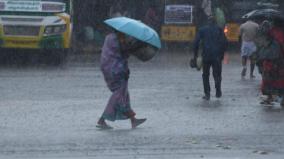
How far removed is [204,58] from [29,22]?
881 cm

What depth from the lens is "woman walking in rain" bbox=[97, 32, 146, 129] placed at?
14695mm

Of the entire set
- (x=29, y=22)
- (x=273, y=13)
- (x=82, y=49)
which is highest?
(x=273, y=13)

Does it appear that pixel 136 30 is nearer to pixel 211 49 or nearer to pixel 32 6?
pixel 211 49

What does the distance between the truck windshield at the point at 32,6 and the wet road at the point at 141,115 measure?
2.31 meters

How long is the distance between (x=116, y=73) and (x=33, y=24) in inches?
517

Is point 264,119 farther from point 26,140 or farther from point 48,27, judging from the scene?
point 48,27

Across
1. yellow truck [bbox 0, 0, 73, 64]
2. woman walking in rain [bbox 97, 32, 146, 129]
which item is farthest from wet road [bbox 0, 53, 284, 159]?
yellow truck [bbox 0, 0, 73, 64]

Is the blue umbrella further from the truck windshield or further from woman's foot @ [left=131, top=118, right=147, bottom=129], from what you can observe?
the truck windshield

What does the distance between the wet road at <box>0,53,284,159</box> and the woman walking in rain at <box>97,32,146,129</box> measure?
279 mm

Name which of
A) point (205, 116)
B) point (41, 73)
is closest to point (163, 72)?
point (41, 73)

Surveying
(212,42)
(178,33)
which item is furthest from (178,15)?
(212,42)

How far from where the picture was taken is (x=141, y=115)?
54.4 feet

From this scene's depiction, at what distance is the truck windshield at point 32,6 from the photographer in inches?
1065

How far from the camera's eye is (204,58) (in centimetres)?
1981
